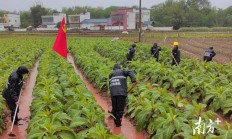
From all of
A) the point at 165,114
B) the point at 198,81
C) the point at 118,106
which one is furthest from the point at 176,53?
the point at 165,114

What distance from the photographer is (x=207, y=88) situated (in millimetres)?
9484

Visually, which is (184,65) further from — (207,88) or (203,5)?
(203,5)

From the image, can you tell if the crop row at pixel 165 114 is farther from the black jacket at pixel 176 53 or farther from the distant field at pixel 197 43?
the distant field at pixel 197 43

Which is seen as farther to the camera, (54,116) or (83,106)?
(83,106)

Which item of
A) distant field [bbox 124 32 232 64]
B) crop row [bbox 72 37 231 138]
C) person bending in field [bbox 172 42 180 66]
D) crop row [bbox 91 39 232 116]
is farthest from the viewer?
distant field [bbox 124 32 232 64]

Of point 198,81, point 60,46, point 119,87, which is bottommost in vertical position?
point 198,81

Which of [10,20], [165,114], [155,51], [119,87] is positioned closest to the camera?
[165,114]

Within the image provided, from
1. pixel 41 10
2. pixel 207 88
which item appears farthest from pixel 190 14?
pixel 207 88

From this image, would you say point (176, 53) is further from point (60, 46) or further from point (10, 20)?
point (10, 20)

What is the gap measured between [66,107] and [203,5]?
10750 centimetres

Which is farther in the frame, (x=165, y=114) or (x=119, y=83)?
(x=119, y=83)

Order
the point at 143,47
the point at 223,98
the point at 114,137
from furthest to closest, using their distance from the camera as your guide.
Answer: the point at 143,47
the point at 223,98
the point at 114,137

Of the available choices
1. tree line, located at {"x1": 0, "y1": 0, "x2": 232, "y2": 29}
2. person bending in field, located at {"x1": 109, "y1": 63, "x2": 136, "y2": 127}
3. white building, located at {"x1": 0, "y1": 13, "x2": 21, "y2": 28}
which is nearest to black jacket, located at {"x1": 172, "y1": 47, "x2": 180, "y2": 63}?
person bending in field, located at {"x1": 109, "y1": 63, "x2": 136, "y2": 127}

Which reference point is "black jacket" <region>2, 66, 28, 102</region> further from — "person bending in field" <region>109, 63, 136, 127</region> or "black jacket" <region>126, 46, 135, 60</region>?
"black jacket" <region>126, 46, 135, 60</region>
